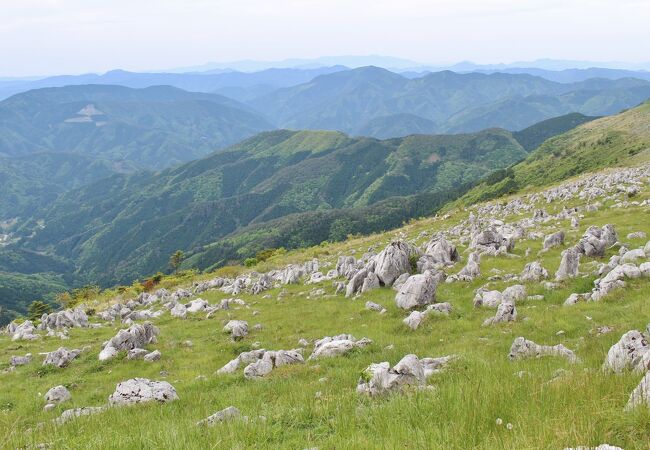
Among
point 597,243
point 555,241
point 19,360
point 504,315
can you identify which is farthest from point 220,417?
point 555,241

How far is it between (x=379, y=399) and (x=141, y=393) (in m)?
8.13

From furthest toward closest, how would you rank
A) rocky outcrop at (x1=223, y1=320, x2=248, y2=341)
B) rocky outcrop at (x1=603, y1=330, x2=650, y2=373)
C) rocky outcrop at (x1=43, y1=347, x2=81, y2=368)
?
rocky outcrop at (x1=223, y1=320, x2=248, y2=341), rocky outcrop at (x1=43, y1=347, x2=81, y2=368), rocky outcrop at (x1=603, y1=330, x2=650, y2=373)

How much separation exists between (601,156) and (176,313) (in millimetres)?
189637

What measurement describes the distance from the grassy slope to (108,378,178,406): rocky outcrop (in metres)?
0.64

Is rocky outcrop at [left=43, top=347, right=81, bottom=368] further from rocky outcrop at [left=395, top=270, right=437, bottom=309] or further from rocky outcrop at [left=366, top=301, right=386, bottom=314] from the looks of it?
rocky outcrop at [left=395, top=270, right=437, bottom=309]

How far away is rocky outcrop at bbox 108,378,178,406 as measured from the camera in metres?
13.0

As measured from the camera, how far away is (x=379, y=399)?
28.6ft

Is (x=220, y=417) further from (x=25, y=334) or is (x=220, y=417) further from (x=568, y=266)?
(x=25, y=334)

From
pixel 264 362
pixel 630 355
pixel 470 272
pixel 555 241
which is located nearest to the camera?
pixel 630 355

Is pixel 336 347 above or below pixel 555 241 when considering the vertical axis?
above

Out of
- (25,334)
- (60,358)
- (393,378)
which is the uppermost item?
(393,378)

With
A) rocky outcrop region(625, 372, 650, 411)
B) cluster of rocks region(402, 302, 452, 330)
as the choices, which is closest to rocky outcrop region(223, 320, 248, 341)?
cluster of rocks region(402, 302, 452, 330)

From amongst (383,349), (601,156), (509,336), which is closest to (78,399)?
(383,349)

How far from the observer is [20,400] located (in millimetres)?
18469
